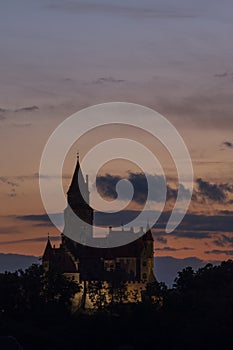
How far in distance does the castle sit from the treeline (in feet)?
13.5

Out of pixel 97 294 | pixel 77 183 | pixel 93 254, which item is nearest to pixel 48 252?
pixel 93 254

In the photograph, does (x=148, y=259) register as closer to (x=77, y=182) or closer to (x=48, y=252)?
(x=48, y=252)

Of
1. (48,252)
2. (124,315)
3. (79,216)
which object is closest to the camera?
(124,315)

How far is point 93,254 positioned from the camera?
178750 millimetres

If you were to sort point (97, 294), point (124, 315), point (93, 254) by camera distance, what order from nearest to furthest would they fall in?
point (124, 315) < point (97, 294) < point (93, 254)

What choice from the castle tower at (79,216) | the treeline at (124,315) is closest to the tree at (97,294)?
the treeline at (124,315)

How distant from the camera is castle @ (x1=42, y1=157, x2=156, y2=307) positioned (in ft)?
574

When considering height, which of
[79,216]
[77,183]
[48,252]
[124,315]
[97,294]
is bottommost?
[124,315]

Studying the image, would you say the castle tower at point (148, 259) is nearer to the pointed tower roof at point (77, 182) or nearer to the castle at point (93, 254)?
the castle at point (93, 254)

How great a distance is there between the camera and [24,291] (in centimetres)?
16300

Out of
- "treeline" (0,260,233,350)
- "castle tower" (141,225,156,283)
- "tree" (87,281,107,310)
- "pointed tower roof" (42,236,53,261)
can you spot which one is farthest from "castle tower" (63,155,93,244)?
"treeline" (0,260,233,350)

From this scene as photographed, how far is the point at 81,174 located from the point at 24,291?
27813mm

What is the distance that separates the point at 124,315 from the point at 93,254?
2820 centimetres

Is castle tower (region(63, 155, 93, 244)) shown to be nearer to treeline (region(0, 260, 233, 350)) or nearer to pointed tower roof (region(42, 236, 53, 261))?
pointed tower roof (region(42, 236, 53, 261))
